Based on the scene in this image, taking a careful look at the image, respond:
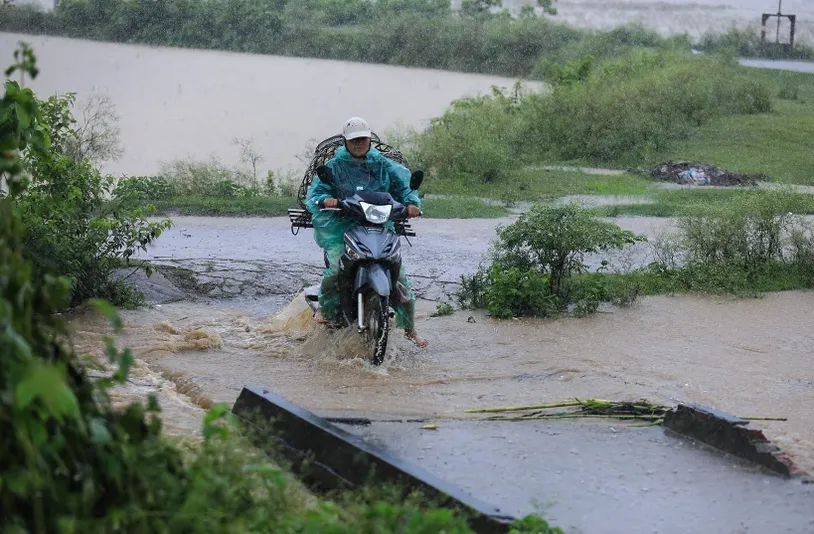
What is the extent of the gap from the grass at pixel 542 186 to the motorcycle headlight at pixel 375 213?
924cm

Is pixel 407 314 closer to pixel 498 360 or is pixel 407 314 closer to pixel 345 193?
pixel 498 360

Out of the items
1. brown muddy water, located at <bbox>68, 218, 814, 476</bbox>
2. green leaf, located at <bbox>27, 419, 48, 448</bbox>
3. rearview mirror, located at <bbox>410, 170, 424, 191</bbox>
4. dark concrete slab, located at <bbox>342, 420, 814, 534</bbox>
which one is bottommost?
brown muddy water, located at <bbox>68, 218, 814, 476</bbox>

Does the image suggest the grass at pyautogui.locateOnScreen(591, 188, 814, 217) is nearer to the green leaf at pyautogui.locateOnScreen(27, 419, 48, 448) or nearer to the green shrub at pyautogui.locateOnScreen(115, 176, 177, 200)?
the green shrub at pyautogui.locateOnScreen(115, 176, 177, 200)

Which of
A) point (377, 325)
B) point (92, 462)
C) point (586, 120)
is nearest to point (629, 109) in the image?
point (586, 120)

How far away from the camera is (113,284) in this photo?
1059 cm

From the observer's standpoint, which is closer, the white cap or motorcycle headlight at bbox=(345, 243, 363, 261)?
motorcycle headlight at bbox=(345, 243, 363, 261)

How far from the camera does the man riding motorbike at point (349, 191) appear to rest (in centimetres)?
909

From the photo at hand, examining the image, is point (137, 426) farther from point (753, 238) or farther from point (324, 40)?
point (324, 40)

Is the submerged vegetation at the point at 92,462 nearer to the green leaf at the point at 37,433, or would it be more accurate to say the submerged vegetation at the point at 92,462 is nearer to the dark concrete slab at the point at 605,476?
the green leaf at the point at 37,433

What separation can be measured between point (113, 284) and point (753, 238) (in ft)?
21.1

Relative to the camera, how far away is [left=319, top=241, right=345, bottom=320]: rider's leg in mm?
9094

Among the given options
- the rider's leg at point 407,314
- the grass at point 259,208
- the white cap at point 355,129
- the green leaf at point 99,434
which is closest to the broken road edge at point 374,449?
the green leaf at point 99,434

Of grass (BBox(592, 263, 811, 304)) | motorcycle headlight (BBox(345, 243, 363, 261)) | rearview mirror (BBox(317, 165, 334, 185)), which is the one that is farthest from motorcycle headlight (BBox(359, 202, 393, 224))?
grass (BBox(592, 263, 811, 304))

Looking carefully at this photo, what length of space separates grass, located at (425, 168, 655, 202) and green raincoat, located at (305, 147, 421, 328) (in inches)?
345
